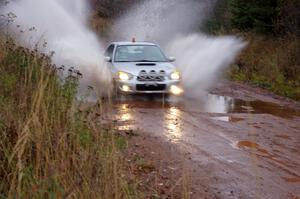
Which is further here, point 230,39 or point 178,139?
point 230,39

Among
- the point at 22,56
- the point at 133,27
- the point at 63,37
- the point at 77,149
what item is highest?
the point at 133,27

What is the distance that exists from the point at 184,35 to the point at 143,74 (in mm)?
23358

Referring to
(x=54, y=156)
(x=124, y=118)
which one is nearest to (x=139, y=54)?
(x=124, y=118)

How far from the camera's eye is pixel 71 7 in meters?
36.0

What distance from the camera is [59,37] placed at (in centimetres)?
2077

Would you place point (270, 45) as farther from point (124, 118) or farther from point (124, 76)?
point (124, 118)

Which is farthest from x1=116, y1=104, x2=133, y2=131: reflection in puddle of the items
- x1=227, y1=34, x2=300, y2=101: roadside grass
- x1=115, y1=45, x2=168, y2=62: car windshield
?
x1=227, y1=34, x2=300, y2=101: roadside grass

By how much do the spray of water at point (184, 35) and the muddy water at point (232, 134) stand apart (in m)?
4.63

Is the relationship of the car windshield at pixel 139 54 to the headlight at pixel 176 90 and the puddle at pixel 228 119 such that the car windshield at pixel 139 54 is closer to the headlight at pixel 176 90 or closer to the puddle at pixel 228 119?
the headlight at pixel 176 90

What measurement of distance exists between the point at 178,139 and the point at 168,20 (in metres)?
34.8

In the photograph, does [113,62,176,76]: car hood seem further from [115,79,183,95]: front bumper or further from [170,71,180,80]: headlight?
[115,79,183,95]: front bumper

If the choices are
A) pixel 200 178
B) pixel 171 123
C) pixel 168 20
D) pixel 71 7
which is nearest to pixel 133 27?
pixel 168 20

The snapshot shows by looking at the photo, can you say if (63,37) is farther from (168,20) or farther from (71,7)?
(168,20)

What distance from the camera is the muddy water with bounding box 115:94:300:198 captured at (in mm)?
6812
